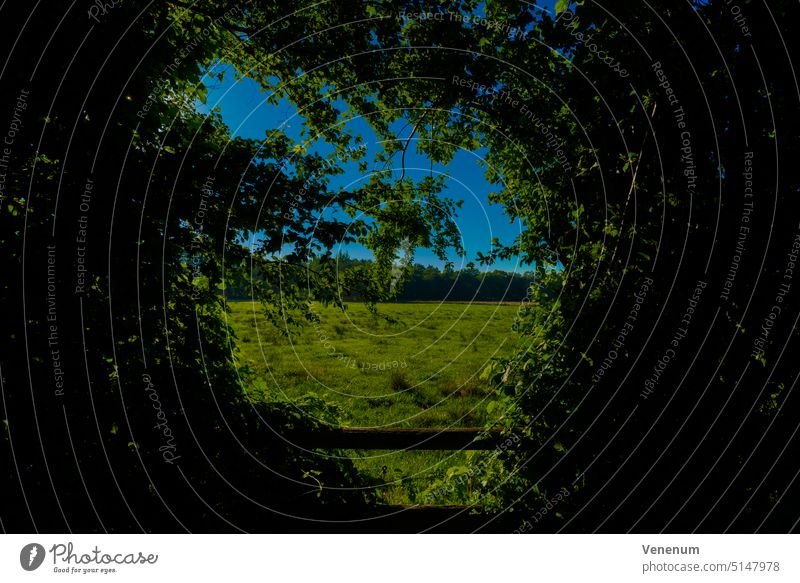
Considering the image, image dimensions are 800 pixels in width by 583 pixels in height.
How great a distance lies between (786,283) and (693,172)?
44.0 inches

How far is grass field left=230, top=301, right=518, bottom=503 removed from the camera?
229 inches

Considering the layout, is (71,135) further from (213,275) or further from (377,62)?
(377,62)

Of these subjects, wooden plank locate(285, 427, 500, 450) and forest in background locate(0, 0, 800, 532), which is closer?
forest in background locate(0, 0, 800, 532)

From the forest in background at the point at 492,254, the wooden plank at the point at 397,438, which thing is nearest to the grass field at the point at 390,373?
the wooden plank at the point at 397,438

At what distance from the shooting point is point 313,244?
3744mm

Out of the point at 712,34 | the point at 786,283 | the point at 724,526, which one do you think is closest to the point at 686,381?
the point at 786,283

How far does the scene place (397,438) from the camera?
369cm

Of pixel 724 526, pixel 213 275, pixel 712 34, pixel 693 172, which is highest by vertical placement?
pixel 712 34

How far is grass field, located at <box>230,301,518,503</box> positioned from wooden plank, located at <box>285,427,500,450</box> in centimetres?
78

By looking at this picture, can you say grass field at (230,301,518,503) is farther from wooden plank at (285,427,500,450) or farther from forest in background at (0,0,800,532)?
forest in background at (0,0,800,532)

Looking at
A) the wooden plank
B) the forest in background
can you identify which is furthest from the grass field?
the forest in background
